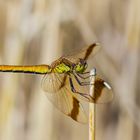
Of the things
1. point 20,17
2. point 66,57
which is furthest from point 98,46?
point 20,17

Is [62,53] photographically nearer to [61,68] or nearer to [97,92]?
[61,68]

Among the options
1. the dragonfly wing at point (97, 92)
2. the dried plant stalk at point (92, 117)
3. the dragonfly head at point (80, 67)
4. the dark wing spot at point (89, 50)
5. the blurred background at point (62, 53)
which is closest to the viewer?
the dried plant stalk at point (92, 117)

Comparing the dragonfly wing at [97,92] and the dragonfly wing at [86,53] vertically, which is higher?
the dragonfly wing at [86,53]

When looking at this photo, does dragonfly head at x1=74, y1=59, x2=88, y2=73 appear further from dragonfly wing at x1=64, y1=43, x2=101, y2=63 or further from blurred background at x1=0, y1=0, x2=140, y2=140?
blurred background at x1=0, y1=0, x2=140, y2=140

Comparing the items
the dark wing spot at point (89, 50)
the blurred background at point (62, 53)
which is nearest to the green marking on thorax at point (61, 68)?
the dark wing spot at point (89, 50)

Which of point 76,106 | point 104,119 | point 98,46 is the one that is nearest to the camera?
point 76,106

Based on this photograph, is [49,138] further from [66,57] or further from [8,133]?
[66,57]

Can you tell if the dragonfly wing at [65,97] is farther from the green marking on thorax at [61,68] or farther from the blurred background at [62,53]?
the blurred background at [62,53]
